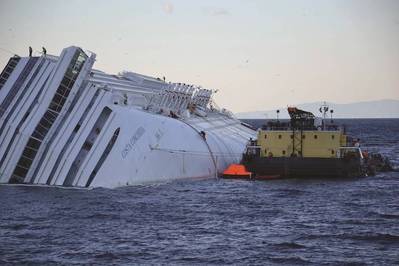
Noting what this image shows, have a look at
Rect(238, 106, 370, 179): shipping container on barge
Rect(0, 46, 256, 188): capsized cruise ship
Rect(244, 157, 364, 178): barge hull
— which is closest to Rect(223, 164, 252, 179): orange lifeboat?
Rect(238, 106, 370, 179): shipping container on barge

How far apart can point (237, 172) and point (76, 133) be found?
19.0m

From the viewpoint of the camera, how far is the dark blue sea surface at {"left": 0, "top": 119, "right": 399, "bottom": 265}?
28859mm

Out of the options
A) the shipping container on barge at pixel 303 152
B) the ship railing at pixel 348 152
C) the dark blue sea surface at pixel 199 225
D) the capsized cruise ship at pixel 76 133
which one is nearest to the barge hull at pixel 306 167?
the shipping container on barge at pixel 303 152

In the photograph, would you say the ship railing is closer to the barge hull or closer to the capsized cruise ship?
the barge hull

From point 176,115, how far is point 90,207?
2670 cm

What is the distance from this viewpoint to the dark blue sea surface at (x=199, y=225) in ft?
94.7

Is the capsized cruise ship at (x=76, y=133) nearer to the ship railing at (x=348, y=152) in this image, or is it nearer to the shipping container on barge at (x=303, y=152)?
the shipping container on barge at (x=303, y=152)

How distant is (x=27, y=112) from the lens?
49.6 meters

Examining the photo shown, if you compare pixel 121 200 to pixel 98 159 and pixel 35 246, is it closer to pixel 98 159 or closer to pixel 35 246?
pixel 98 159

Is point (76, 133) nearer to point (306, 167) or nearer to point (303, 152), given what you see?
point (306, 167)

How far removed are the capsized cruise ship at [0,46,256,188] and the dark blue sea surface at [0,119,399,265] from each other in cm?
144

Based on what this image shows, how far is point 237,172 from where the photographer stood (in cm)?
6128

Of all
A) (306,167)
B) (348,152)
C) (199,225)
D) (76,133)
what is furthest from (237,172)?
(199,225)

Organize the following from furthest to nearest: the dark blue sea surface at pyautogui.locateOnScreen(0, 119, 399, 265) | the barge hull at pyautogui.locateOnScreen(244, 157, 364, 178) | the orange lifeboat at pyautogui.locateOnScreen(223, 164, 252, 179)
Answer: the orange lifeboat at pyautogui.locateOnScreen(223, 164, 252, 179), the barge hull at pyautogui.locateOnScreen(244, 157, 364, 178), the dark blue sea surface at pyautogui.locateOnScreen(0, 119, 399, 265)
